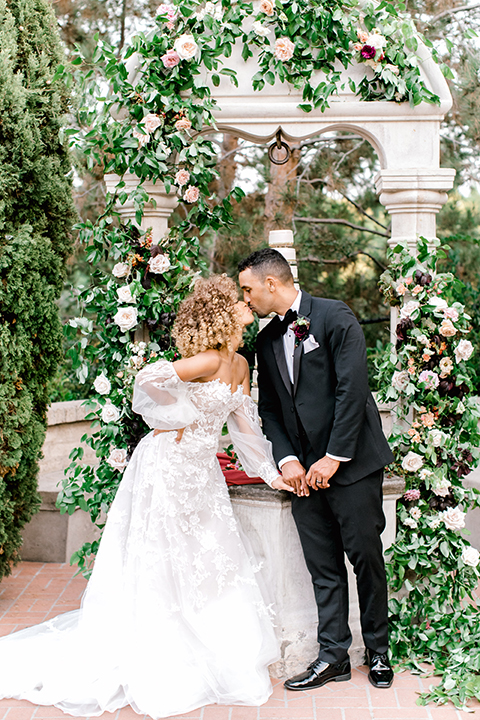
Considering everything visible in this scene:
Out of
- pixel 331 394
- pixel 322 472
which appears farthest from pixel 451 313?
pixel 322 472

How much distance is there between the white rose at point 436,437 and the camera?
141 inches

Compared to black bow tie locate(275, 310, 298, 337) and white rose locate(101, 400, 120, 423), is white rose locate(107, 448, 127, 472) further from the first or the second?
black bow tie locate(275, 310, 298, 337)

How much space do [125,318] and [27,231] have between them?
80 centimetres

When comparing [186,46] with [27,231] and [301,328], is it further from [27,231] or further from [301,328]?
[301,328]

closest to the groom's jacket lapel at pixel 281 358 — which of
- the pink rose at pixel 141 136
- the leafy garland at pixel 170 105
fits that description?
the leafy garland at pixel 170 105

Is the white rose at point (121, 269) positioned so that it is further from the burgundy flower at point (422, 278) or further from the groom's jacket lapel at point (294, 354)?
the burgundy flower at point (422, 278)

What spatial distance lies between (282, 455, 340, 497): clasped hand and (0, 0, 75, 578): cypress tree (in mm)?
1575

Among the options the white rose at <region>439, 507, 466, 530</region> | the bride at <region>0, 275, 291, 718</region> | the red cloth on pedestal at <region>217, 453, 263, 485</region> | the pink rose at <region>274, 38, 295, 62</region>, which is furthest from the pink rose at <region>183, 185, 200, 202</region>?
the white rose at <region>439, 507, 466, 530</region>

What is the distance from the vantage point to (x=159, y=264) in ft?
11.8

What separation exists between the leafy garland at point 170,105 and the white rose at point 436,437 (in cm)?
135

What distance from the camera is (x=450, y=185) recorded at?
3.72 m

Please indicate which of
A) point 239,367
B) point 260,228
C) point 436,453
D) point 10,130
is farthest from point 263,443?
point 260,228

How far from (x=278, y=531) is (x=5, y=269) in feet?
6.41

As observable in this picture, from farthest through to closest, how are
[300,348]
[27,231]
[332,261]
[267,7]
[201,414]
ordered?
[332,261]
[27,231]
[267,7]
[201,414]
[300,348]
